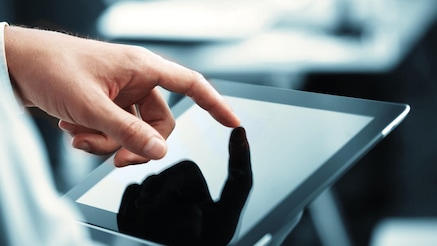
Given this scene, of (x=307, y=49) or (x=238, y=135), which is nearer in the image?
(x=238, y=135)

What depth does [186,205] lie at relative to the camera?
0.74 m

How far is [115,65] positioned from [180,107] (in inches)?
5.2

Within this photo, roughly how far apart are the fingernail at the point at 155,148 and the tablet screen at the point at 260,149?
0.22 ft

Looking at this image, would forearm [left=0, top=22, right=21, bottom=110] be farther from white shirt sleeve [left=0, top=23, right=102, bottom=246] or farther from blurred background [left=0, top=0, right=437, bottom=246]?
blurred background [left=0, top=0, right=437, bottom=246]

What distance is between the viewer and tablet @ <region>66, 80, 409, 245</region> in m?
0.72

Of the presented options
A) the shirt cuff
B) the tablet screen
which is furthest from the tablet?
the shirt cuff

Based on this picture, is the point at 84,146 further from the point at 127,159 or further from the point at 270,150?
the point at 270,150

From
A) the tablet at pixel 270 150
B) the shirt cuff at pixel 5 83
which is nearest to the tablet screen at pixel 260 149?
the tablet at pixel 270 150

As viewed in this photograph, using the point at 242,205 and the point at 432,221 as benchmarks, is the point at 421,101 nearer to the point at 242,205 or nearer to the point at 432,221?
the point at 432,221

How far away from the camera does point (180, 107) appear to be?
91 cm

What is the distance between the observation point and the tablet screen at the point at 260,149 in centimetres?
75

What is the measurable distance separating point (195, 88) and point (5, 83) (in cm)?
21

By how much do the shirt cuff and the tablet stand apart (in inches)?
5.0

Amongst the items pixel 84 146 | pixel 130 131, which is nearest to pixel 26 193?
pixel 84 146
